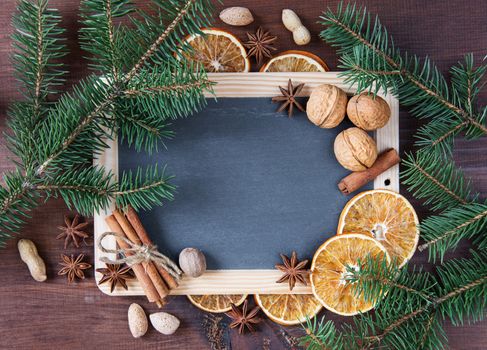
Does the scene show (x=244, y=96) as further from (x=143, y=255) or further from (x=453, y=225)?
(x=453, y=225)

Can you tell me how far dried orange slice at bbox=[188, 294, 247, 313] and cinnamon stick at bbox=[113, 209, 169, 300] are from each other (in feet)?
0.30

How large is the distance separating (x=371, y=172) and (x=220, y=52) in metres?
0.47

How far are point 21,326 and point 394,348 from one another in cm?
91

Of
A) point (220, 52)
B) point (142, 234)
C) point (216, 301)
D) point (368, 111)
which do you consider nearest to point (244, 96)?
point (220, 52)

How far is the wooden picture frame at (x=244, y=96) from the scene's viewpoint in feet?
3.96

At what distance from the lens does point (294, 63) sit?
1.25m

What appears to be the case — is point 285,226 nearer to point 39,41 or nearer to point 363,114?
point 363,114

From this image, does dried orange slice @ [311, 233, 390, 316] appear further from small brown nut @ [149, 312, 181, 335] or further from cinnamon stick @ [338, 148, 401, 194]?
small brown nut @ [149, 312, 181, 335]

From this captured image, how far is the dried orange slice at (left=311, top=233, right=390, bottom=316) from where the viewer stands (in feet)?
3.87

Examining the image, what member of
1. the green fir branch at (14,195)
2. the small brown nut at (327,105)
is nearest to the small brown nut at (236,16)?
the small brown nut at (327,105)

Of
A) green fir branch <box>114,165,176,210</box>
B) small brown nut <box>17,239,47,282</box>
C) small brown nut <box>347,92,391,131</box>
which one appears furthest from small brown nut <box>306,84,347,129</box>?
small brown nut <box>17,239,47,282</box>

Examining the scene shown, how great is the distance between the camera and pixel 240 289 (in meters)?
1.23

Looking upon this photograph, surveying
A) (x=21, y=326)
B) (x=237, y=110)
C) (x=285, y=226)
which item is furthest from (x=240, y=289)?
(x=21, y=326)

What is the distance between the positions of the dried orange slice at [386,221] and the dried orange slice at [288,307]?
0.20 metres
